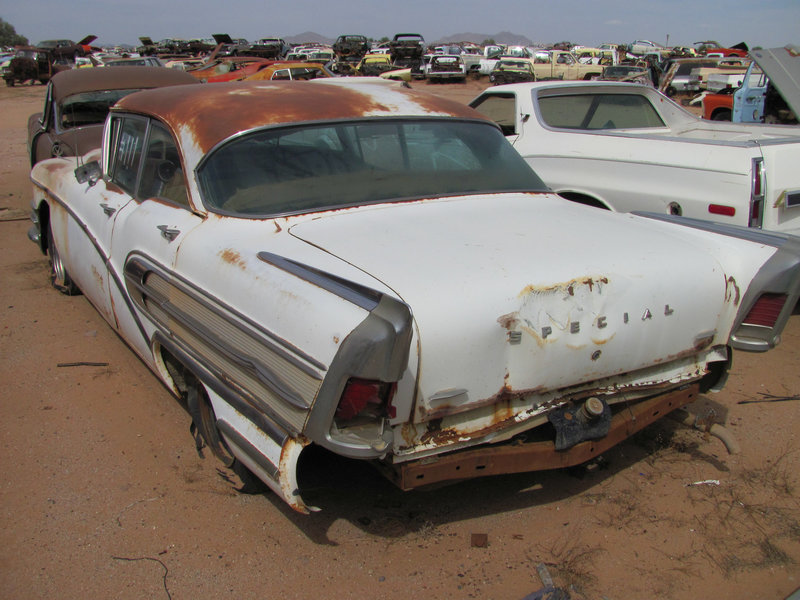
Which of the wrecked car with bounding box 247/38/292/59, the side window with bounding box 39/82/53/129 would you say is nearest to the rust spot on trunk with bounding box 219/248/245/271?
the side window with bounding box 39/82/53/129

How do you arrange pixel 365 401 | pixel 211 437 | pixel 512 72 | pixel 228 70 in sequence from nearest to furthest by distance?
pixel 365 401 < pixel 211 437 < pixel 228 70 < pixel 512 72

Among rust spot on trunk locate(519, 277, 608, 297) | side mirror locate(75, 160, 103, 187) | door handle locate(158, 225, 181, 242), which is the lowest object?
rust spot on trunk locate(519, 277, 608, 297)

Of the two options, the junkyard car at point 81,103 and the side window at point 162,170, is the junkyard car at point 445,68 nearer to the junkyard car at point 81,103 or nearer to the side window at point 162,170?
the junkyard car at point 81,103

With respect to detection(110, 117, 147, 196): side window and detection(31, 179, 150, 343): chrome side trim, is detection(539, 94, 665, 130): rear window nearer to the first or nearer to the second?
detection(110, 117, 147, 196): side window

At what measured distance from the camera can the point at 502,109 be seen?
20.4 ft

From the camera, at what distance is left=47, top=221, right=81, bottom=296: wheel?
499 cm

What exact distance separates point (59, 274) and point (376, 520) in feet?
12.2

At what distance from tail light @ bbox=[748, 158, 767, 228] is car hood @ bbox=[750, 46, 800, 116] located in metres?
2.52

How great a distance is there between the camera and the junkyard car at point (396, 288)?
2018 mm

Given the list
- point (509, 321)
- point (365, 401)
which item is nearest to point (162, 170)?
point (365, 401)

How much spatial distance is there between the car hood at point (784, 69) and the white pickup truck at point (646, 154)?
52cm

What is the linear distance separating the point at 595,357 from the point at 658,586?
2.68 feet

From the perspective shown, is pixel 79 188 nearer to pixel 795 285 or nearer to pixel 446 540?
pixel 446 540

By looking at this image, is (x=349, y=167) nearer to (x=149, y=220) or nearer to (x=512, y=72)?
(x=149, y=220)
